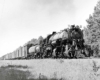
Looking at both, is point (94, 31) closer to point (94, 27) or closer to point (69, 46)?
point (94, 27)

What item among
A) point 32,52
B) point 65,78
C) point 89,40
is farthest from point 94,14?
point 65,78

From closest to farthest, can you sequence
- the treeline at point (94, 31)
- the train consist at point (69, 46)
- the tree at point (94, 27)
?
the train consist at point (69, 46) < the treeline at point (94, 31) < the tree at point (94, 27)

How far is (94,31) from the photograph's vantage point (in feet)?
98.4

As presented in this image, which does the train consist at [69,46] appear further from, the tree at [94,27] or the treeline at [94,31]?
the tree at [94,27]

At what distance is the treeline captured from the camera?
93.4 feet

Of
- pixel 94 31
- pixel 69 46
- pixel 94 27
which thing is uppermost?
pixel 94 27

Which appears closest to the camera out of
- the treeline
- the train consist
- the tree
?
the train consist

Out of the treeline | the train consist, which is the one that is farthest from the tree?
the train consist

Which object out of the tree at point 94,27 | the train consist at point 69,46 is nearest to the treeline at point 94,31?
the tree at point 94,27

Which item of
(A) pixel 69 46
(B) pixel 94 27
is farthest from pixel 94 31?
(A) pixel 69 46

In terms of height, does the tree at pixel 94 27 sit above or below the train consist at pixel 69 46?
above

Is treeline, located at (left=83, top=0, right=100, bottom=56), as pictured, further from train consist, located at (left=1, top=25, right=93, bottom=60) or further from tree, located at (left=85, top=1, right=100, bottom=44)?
train consist, located at (left=1, top=25, right=93, bottom=60)

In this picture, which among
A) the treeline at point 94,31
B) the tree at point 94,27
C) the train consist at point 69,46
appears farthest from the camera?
the tree at point 94,27

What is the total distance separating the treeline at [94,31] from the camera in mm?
28459
